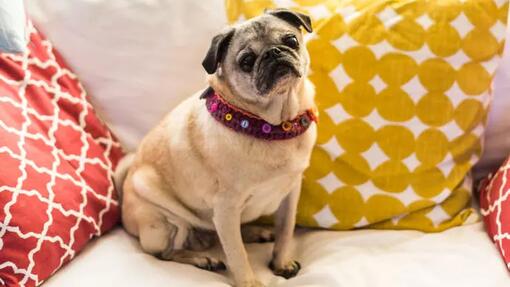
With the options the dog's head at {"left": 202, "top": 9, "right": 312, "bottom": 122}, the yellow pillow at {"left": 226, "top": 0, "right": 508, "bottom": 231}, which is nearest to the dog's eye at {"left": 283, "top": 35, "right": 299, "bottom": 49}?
the dog's head at {"left": 202, "top": 9, "right": 312, "bottom": 122}

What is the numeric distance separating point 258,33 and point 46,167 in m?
0.57

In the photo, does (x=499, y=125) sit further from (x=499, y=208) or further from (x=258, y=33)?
(x=258, y=33)

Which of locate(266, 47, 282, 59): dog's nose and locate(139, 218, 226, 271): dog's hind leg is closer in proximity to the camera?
locate(266, 47, 282, 59): dog's nose

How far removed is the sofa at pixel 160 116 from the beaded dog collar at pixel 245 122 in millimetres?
307

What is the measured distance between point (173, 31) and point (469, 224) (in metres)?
0.88

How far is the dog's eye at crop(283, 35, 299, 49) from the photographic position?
1086 millimetres

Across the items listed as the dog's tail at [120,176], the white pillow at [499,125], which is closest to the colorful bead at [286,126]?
the dog's tail at [120,176]

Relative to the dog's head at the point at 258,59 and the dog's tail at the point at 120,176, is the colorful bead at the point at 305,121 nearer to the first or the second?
the dog's head at the point at 258,59

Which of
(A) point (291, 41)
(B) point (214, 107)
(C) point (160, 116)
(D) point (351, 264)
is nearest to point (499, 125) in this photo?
(D) point (351, 264)

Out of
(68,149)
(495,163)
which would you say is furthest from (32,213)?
(495,163)

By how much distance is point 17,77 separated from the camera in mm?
1307

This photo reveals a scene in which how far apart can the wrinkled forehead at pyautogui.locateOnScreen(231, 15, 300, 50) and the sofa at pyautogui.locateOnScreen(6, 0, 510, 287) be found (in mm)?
314

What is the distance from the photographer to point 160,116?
1475mm

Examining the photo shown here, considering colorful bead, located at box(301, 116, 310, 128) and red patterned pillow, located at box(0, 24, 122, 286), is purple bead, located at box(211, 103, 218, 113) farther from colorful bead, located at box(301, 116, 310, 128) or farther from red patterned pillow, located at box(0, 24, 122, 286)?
red patterned pillow, located at box(0, 24, 122, 286)
